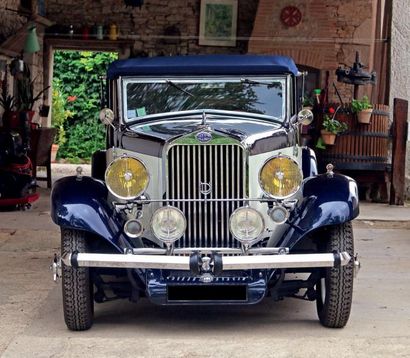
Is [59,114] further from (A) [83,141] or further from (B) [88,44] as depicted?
(B) [88,44]

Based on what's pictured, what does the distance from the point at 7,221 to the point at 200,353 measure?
17.4 feet

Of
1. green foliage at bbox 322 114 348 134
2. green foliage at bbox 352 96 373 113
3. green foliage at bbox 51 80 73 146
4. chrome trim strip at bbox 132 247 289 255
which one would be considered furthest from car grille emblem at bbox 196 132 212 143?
green foliage at bbox 51 80 73 146

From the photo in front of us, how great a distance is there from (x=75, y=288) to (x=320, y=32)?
9584mm

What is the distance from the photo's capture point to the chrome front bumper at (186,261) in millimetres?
4531

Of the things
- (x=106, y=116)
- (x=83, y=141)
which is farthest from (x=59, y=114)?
(x=106, y=116)

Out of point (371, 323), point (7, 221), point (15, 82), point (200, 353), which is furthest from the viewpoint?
point (15, 82)

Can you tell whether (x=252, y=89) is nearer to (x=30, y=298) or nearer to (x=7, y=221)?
(x=30, y=298)

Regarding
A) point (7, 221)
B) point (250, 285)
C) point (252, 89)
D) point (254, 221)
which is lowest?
point (7, 221)

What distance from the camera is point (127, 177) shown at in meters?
4.94

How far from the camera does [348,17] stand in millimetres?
13664

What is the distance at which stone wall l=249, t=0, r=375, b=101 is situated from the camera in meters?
13.6

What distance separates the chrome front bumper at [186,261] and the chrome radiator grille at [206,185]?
0.33 m

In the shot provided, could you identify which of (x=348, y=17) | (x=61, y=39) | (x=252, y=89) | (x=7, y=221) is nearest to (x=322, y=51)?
(x=348, y=17)

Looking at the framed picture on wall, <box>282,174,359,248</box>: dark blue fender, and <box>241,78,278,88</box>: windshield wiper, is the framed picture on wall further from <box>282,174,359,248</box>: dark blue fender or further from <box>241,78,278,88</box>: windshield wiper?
<box>282,174,359,248</box>: dark blue fender
